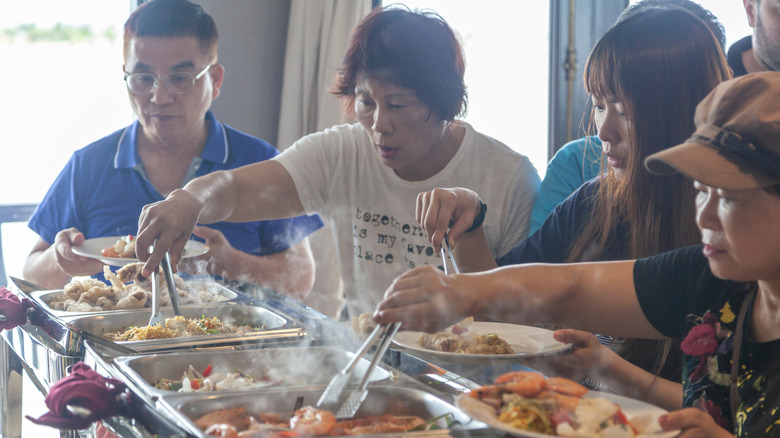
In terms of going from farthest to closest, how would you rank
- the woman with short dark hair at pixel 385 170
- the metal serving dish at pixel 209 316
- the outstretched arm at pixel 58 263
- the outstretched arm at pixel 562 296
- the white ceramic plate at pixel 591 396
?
1. the outstretched arm at pixel 58 263
2. the woman with short dark hair at pixel 385 170
3. the metal serving dish at pixel 209 316
4. the outstretched arm at pixel 562 296
5. the white ceramic plate at pixel 591 396

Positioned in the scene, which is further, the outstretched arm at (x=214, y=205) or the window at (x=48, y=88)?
the window at (x=48, y=88)

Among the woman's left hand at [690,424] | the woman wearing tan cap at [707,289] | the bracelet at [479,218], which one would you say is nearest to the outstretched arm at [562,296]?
the woman wearing tan cap at [707,289]

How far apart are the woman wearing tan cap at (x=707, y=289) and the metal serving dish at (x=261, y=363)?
35 cm

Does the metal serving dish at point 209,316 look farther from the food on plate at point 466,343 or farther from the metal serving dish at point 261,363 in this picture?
the food on plate at point 466,343

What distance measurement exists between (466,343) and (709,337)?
1.47 feet

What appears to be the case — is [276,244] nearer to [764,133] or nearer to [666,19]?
[666,19]

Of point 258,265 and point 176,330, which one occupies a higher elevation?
point 176,330

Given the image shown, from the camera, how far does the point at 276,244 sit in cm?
287

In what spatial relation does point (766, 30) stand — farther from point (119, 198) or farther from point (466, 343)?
point (119, 198)

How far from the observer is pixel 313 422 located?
1.08 m

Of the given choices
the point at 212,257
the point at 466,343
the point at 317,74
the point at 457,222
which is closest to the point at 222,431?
the point at 466,343

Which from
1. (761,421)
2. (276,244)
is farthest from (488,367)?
(276,244)

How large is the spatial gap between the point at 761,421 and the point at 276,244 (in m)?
2.01

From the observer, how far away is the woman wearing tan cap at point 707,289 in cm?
106
